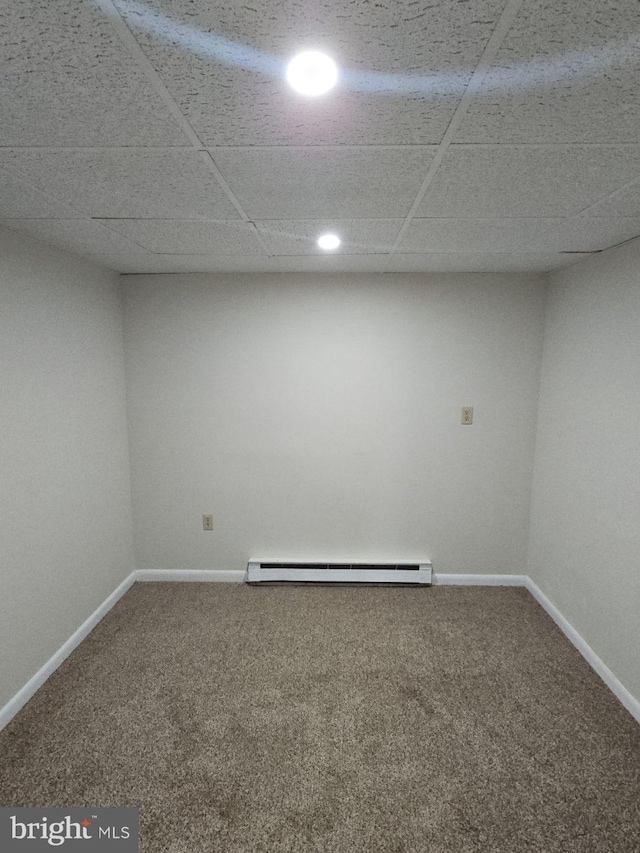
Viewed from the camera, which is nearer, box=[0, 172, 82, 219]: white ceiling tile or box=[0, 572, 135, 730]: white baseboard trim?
box=[0, 172, 82, 219]: white ceiling tile

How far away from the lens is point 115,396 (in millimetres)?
2746

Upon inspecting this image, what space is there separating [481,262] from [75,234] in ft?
6.83

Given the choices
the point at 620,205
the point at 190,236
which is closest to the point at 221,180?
the point at 190,236

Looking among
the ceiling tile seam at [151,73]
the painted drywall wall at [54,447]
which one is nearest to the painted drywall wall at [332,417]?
the painted drywall wall at [54,447]

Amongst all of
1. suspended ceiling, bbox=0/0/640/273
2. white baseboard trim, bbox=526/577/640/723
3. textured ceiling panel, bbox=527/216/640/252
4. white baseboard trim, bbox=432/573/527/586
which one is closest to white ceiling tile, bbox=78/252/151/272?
suspended ceiling, bbox=0/0/640/273

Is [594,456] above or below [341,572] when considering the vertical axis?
above

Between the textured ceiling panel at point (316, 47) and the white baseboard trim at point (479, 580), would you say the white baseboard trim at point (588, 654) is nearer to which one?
the white baseboard trim at point (479, 580)

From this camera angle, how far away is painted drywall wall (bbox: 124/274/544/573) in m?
2.77

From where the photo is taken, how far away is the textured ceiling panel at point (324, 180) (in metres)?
1.11

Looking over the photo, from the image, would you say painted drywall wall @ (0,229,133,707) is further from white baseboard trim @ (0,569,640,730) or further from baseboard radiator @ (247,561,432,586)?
baseboard radiator @ (247,561,432,586)

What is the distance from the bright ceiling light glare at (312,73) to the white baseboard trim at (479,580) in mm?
2932

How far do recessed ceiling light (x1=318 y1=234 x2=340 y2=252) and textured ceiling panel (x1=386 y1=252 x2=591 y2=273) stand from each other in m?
0.40

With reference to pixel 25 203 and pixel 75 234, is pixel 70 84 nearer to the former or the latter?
pixel 25 203

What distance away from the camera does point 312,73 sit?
792 millimetres
